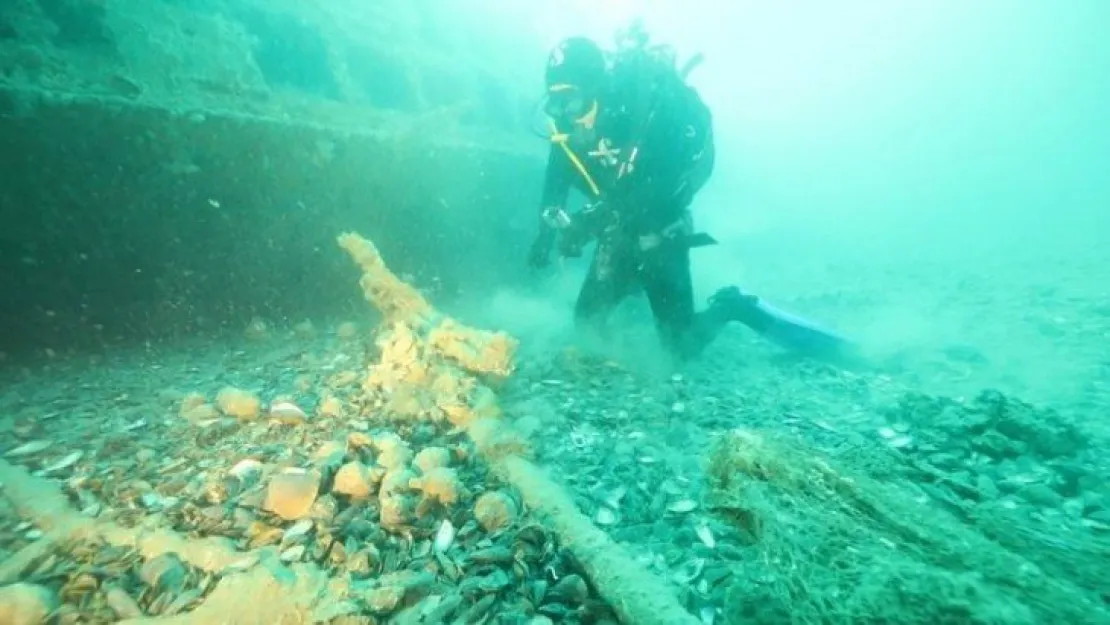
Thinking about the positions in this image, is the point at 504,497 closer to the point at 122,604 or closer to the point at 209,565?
the point at 209,565

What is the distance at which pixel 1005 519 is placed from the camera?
5.42 ft

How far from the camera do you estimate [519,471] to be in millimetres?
2129

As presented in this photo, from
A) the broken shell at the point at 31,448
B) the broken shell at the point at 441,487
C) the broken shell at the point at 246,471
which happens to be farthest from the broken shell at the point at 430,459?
the broken shell at the point at 31,448

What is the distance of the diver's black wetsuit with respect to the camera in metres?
4.13

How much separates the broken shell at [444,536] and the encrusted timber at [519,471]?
0.29 m

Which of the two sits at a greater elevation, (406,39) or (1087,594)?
(406,39)

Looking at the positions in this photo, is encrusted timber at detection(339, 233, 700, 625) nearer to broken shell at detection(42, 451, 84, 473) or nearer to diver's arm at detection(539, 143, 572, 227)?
broken shell at detection(42, 451, 84, 473)

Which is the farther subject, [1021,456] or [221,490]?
[1021,456]

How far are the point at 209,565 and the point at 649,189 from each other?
3569 mm

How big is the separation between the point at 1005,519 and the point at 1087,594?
0.33m

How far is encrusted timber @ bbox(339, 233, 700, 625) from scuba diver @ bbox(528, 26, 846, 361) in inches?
66.3

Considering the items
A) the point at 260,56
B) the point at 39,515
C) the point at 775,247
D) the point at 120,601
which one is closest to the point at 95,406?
the point at 39,515

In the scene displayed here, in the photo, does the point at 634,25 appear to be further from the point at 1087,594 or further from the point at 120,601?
the point at 120,601

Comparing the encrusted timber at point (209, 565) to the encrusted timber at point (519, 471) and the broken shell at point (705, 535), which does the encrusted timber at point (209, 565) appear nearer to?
the encrusted timber at point (519, 471)
